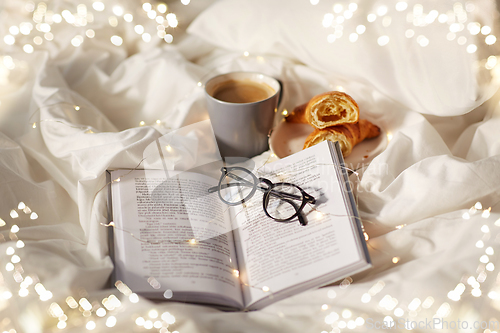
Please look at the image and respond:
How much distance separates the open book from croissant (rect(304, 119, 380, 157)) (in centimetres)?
5

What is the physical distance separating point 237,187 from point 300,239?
0.17m

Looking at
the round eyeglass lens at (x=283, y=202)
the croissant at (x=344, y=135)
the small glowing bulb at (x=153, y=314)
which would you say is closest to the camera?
the small glowing bulb at (x=153, y=314)

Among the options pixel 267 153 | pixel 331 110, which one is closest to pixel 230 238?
pixel 267 153

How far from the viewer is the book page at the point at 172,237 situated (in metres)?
0.55

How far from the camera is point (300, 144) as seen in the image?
825 mm

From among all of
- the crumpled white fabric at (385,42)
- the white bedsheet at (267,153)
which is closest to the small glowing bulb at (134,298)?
the white bedsheet at (267,153)

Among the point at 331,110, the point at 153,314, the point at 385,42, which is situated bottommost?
the point at 153,314

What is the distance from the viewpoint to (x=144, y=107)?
94cm

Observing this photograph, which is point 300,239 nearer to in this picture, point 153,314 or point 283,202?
point 283,202

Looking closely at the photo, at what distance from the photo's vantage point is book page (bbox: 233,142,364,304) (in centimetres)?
56

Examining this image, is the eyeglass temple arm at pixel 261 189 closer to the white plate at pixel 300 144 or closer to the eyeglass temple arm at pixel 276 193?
the eyeglass temple arm at pixel 276 193

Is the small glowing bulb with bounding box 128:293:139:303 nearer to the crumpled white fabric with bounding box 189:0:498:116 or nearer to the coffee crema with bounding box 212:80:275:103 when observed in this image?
the coffee crema with bounding box 212:80:275:103

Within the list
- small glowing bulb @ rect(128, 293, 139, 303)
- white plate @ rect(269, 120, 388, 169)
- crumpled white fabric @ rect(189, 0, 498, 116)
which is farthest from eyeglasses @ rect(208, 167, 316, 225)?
crumpled white fabric @ rect(189, 0, 498, 116)

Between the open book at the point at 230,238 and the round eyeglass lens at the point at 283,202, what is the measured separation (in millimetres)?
15
